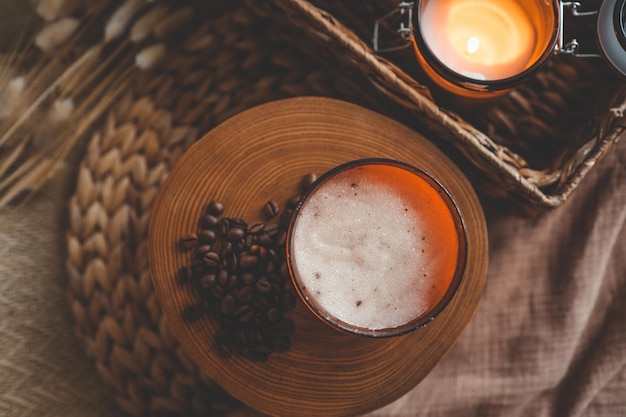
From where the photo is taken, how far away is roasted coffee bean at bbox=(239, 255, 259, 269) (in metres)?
1.02

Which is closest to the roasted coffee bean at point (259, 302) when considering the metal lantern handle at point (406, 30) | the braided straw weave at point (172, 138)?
the braided straw weave at point (172, 138)

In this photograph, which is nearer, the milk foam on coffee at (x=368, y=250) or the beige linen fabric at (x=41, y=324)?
the milk foam on coffee at (x=368, y=250)

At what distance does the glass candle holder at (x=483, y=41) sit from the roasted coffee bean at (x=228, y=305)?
0.54 metres

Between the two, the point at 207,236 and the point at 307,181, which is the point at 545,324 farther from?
the point at 207,236

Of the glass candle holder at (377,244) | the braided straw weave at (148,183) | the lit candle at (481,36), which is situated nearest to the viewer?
the glass candle holder at (377,244)

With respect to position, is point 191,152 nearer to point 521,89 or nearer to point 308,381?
point 308,381

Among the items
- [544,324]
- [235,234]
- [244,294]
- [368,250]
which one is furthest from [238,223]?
[544,324]

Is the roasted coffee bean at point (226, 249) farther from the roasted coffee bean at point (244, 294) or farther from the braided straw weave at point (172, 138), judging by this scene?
the braided straw weave at point (172, 138)

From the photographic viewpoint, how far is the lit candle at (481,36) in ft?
3.71

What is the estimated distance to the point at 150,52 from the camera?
1.24 m

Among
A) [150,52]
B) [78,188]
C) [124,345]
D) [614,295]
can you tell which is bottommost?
[124,345]

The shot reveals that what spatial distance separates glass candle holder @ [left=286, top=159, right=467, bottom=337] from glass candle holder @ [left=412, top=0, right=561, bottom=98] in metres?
0.24

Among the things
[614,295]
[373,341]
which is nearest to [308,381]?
[373,341]

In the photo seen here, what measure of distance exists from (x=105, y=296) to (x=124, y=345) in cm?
11
